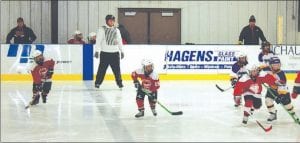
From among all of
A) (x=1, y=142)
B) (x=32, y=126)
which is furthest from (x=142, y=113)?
(x=1, y=142)

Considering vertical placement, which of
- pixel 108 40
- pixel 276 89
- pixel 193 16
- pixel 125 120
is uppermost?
pixel 193 16

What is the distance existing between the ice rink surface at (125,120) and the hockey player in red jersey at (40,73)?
24 cm

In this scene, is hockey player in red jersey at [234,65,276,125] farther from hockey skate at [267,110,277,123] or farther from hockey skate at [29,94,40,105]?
hockey skate at [29,94,40,105]

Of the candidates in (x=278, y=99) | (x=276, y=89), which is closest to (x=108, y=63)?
(x=276, y=89)

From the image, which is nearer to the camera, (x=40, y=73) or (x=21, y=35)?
(x=40, y=73)

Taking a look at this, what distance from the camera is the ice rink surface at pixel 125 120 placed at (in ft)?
18.9

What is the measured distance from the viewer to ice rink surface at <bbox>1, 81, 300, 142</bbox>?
227 inches

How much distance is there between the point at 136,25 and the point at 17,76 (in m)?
5.88

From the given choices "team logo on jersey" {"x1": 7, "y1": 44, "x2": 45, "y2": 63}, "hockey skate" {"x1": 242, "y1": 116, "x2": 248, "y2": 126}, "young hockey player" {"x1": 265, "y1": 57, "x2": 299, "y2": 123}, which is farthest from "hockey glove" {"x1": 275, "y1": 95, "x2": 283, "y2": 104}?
"team logo on jersey" {"x1": 7, "y1": 44, "x2": 45, "y2": 63}

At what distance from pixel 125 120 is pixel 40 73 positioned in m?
1.84

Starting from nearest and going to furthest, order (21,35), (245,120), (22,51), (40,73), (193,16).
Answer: (245,120)
(40,73)
(22,51)
(21,35)
(193,16)

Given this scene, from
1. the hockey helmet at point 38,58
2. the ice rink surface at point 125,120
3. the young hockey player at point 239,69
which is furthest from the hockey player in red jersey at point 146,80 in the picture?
the hockey helmet at point 38,58

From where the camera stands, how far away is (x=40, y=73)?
817 cm

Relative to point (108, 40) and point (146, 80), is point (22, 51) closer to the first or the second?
point (108, 40)
